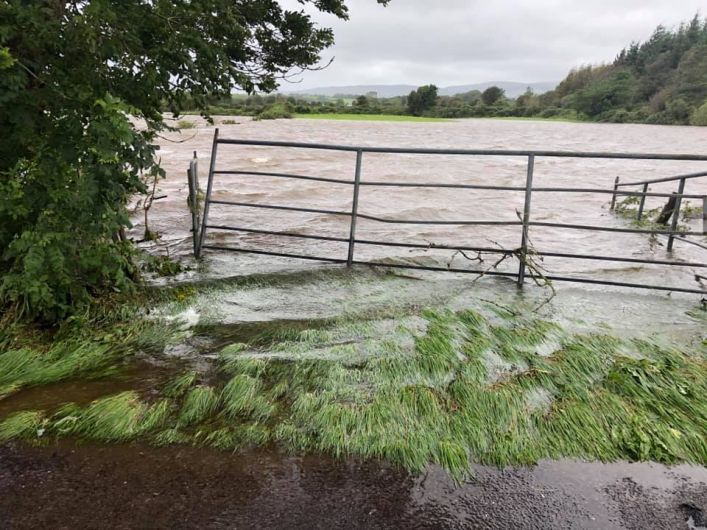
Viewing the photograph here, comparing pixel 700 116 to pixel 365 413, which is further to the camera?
pixel 700 116

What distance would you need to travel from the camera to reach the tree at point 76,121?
3105mm

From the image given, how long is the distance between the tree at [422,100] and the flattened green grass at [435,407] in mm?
62589

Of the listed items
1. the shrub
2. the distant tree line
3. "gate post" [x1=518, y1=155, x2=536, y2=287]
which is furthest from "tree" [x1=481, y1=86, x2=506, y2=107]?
"gate post" [x1=518, y1=155, x2=536, y2=287]

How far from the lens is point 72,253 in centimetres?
344

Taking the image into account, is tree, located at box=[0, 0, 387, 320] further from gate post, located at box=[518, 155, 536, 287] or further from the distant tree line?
the distant tree line

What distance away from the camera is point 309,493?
7.16ft

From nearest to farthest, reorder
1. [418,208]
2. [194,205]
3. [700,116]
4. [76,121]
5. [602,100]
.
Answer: [76,121], [194,205], [418,208], [700,116], [602,100]

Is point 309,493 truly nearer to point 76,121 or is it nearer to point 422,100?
point 76,121

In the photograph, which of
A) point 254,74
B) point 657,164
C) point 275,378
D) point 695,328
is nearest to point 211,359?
point 275,378

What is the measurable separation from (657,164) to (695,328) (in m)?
19.4

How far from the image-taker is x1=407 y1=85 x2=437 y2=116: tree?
61.7 m

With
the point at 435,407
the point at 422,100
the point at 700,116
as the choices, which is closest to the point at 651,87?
the point at 700,116

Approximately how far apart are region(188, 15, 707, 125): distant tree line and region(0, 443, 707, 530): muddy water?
41.6 metres

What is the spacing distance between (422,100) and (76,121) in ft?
207
